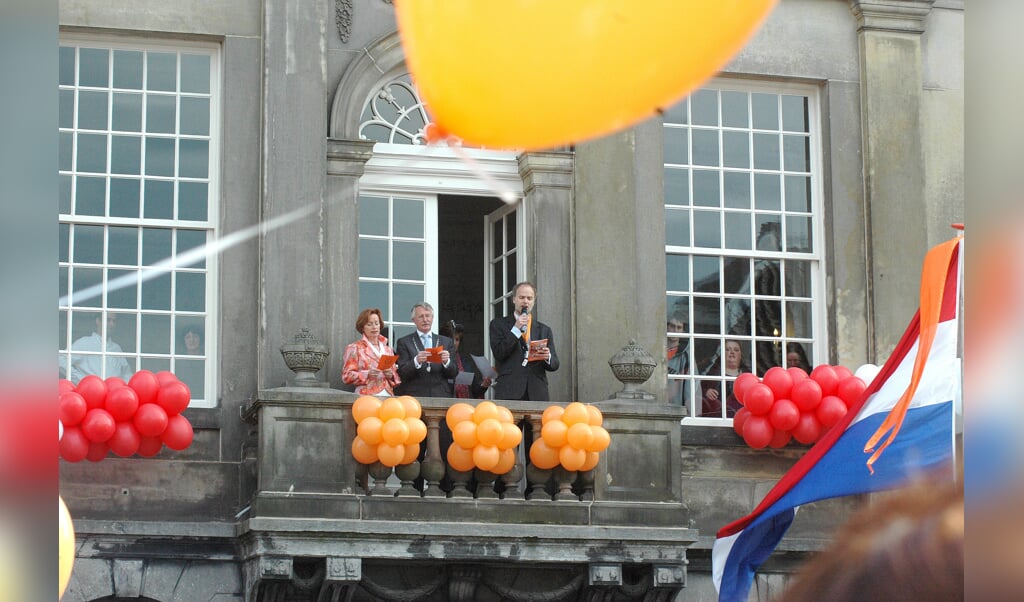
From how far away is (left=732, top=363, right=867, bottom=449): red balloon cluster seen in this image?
12945 millimetres

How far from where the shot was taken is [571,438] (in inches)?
471

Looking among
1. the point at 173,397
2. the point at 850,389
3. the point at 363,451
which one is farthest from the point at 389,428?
the point at 850,389

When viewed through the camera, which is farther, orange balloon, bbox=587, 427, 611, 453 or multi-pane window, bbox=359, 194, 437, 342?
multi-pane window, bbox=359, 194, 437, 342

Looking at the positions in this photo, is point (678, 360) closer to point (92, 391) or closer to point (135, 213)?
point (135, 213)

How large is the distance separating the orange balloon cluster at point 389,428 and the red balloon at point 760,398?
8.87ft

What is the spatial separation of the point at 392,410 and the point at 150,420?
5.64ft

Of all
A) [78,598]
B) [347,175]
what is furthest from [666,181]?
[78,598]

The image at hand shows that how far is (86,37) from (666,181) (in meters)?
4.86

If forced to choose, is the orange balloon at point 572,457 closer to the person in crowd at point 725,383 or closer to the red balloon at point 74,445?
the person in crowd at point 725,383

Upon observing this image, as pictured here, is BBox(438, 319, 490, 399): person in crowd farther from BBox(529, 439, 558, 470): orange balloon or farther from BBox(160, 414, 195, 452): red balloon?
BBox(160, 414, 195, 452): red balloon

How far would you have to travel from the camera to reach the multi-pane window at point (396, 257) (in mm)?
13453

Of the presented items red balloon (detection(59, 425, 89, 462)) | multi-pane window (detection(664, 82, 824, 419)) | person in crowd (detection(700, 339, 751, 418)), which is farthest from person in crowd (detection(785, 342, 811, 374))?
red balloon (detection(59, 425, 89, 462))

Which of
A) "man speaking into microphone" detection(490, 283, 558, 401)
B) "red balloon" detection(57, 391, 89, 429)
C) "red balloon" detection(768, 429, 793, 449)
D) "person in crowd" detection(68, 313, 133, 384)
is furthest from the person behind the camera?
"red balloon" detection(768, 429, 793, 449)

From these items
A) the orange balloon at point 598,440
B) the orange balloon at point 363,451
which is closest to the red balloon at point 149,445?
the orange balloon at point 363,451
